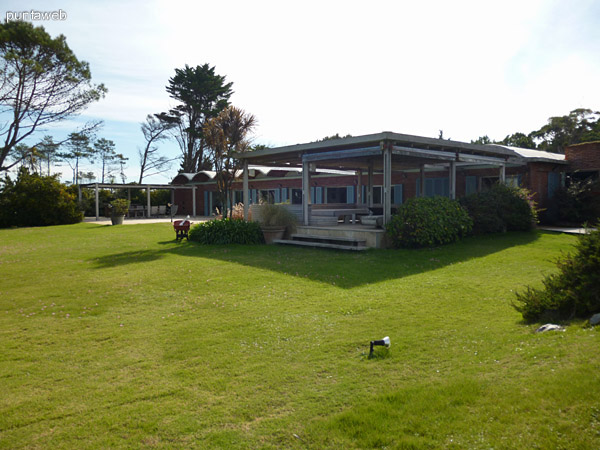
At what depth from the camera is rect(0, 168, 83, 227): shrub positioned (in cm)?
2394

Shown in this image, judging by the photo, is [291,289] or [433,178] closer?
[291,289]

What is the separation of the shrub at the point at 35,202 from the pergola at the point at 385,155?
1446 cm

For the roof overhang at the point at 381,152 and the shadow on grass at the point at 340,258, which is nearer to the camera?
the shadow on grass at the point at 340,258

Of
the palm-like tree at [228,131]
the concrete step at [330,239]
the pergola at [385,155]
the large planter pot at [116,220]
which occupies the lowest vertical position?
the concrete step at [330,239]

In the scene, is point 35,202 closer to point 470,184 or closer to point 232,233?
point 232,233

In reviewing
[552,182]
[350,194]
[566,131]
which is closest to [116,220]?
[350,194]

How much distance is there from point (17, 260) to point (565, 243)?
529 inches

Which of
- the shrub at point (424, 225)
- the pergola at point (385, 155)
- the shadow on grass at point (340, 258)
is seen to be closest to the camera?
the shadow on grass at point (340, 258)

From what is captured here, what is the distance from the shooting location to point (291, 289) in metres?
7.42

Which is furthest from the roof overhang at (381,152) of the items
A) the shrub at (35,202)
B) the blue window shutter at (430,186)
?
the shrub at (35,202)

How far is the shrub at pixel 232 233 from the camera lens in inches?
543

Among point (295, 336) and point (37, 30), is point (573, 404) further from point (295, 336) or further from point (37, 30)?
point (37, 30)

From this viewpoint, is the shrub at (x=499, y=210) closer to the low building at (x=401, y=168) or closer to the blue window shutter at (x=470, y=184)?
the low building at (x=401, y=168)

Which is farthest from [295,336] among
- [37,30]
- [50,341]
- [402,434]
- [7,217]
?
[37,30]
